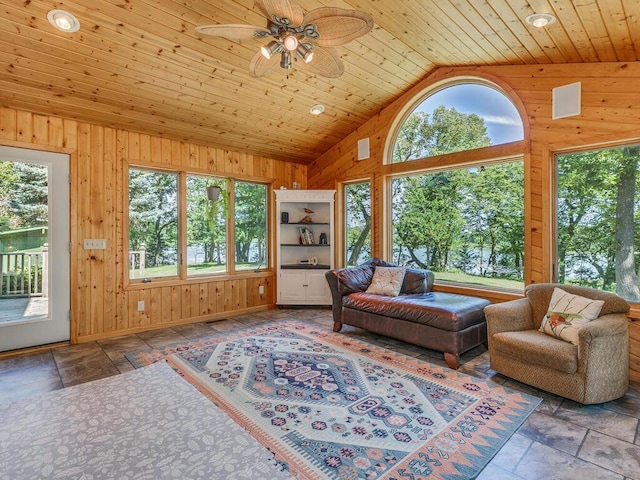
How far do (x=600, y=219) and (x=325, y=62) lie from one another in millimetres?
2959

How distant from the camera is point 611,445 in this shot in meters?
1.97

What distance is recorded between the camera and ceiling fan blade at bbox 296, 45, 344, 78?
100 inches

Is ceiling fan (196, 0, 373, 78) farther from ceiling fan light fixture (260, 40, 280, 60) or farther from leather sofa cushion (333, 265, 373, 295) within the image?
leather sofa cushion (333, 265, 373, 295)

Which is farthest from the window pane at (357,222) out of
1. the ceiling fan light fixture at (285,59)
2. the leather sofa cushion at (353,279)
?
the ceiling fan light fixture at (285,59)

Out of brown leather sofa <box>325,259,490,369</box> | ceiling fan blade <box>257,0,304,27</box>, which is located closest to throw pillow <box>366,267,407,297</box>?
brown leather sofa <box>325,259,490,369</box>

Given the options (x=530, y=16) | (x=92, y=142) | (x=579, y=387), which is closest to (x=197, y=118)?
(x=92, y=142)

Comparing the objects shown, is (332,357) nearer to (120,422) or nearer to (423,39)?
(120,422)

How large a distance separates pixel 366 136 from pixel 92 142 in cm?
358

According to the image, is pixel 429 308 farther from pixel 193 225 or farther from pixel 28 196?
pixel 28 196

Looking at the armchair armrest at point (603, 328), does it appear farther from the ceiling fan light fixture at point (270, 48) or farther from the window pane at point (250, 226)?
the window pane at point (250, 226)

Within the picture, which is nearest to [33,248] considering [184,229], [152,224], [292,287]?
[152,224]

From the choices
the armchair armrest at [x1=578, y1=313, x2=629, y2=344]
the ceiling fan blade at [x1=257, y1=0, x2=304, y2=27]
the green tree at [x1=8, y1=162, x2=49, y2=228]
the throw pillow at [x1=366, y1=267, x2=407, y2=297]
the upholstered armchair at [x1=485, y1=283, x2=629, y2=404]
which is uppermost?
the ceiling fan blade at [x1=257, y1=0, x2=304, y2=27]

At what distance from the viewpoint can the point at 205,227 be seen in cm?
500

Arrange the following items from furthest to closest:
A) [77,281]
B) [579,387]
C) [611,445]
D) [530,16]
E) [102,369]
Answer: [77,281] → [102,369] → [530,16] → [579,387] → [611,445]
